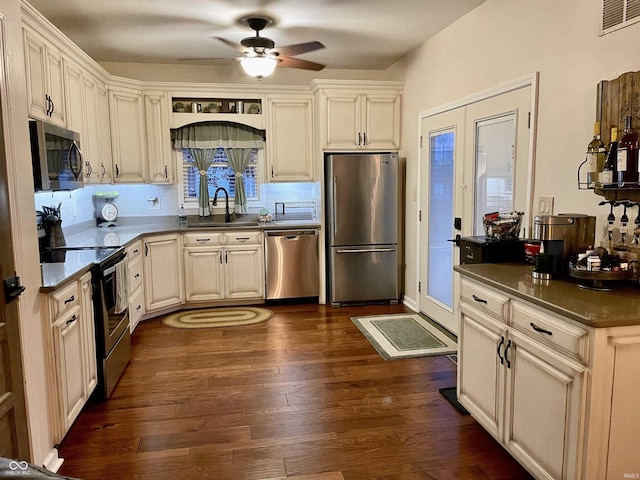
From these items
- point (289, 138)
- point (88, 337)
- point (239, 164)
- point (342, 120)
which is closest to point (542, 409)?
point (88, 337)

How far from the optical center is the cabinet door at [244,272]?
16.5 ft

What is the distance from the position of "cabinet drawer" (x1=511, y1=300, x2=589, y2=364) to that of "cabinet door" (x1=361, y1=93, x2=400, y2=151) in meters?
3.28

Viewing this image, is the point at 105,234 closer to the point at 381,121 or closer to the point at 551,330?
the point at 381,121

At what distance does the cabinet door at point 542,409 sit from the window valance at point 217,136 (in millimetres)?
3966

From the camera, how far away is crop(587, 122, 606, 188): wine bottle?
2.23 metres

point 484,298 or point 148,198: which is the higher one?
point 148,198

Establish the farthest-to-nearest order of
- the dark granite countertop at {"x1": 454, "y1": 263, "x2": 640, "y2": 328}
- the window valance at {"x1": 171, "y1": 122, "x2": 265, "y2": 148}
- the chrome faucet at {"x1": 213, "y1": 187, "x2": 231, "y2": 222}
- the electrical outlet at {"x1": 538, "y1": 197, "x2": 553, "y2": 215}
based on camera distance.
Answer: the chrome faucet at {"x1": 213, "y1": 187, "x2": 231, "y2": 222}
the window valance at {"x1": 171, "y1": 122, "x2": 265, "y2": 148}
the electrical outlet at {"x1": 538, "y1": 197, "x2": 553, "y2": 215}
the dark granite countertop at {"x1": 454, "y1": 263, "x2": 640, "y2": 328}

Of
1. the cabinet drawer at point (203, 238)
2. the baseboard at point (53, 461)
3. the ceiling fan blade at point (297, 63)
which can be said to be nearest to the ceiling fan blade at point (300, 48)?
the ceiling fan blade at point (297, 63)

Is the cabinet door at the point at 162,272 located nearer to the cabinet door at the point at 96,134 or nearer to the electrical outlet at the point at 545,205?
the cabinet door at the point at 96,134

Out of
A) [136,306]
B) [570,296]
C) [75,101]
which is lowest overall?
[136,306]

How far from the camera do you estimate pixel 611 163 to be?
7.10ft

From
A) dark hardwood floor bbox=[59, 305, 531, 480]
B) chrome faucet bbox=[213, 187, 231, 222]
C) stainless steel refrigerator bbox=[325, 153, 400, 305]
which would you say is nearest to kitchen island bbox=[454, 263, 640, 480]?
dark hardwood floor bbox=[59, 305, 531, 480]

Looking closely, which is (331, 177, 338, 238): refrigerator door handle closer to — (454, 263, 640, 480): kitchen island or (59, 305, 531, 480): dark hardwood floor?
(59, 305, 531, 480): dark hardwood floor

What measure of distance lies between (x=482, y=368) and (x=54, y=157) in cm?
284
